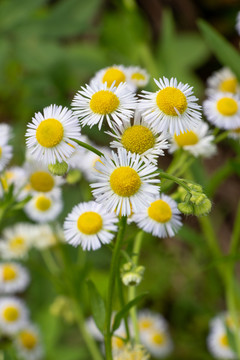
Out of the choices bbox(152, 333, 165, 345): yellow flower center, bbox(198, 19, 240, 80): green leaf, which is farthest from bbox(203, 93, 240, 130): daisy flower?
bbox(152, 333, 165, 345): yellow flower center

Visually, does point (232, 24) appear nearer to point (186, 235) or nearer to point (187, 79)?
point (187, 79)

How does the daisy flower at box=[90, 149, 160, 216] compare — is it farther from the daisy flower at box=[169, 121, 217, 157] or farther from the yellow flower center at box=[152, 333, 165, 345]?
the yellow flower center at box=[152, 333, 165, 345]

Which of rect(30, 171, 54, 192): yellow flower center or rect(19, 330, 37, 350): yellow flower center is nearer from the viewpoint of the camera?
rect(30, 171, 54, 192): yellow flower center

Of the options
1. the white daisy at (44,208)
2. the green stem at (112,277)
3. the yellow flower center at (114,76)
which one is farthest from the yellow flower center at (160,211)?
the white daisy at (44,208)

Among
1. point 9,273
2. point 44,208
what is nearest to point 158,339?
point 9,273

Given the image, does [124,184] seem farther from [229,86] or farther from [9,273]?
[9,273]

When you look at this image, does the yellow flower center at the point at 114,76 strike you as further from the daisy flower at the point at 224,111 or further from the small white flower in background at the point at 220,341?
the small white flower in background at the point at 220,341
